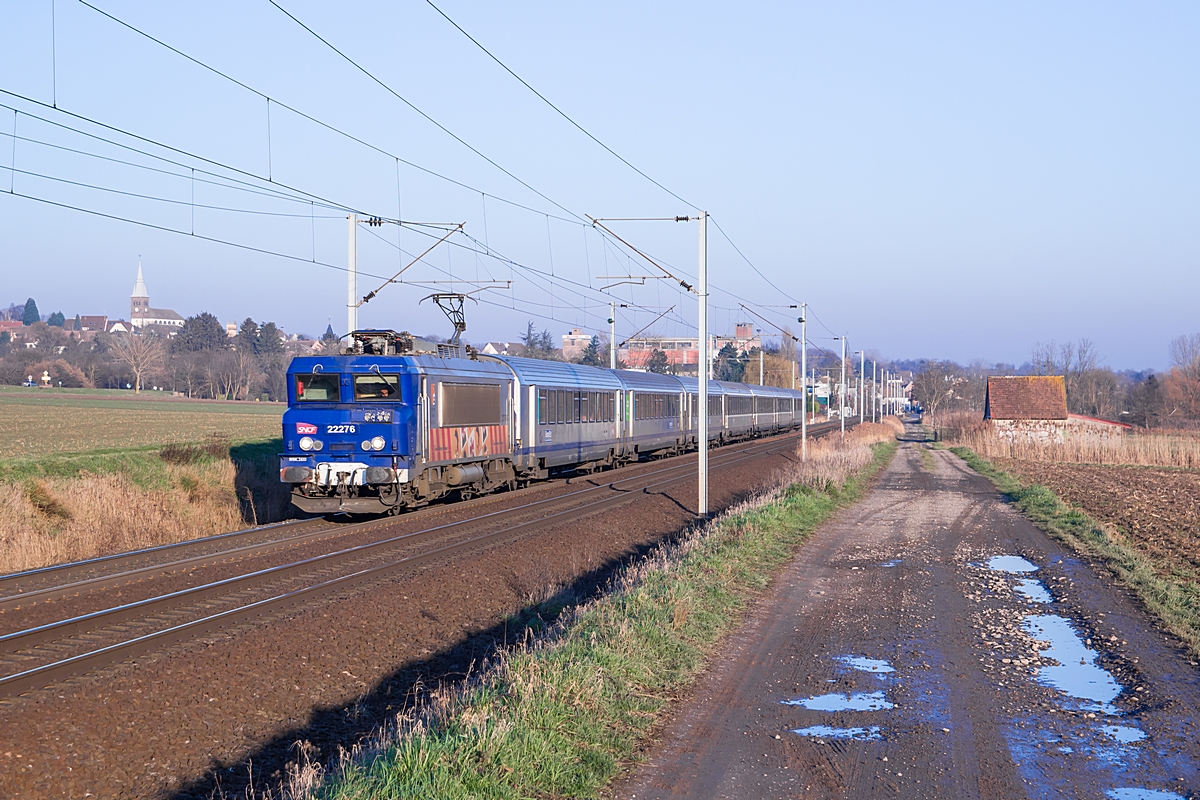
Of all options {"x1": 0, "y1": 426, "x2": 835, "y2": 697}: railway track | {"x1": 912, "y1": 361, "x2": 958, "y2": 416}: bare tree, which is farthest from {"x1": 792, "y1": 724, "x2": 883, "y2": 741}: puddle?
{"x1": 912, "y1": 361, "x2": 958, "y2": 416}: bare tree

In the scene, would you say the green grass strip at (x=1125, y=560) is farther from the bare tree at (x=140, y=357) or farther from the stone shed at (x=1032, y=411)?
the bare tree at (x=140, y=357)

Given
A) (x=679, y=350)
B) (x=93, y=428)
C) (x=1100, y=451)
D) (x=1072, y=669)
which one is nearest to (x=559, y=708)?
(x=1072, y=669)

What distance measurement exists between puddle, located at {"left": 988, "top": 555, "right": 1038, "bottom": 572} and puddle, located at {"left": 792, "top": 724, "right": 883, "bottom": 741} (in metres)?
8.69

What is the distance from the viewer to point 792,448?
172 ft

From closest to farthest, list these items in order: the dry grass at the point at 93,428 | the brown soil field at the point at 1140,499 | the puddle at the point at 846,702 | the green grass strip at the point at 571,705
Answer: the green grass strip at the point at 571,705, the puddle at the point at 846,702, the brown soil field at the point at 1140,499, the dry grass at the point at 93,428

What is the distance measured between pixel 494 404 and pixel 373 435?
5.34 metres

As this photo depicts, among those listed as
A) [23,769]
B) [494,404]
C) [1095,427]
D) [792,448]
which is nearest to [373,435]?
[494,404]

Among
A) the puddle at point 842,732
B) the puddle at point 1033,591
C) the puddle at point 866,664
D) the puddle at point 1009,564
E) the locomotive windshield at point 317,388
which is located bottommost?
the puddle at point 1009,564

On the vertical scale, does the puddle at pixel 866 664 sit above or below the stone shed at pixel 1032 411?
below

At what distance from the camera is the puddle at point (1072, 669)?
332 inches

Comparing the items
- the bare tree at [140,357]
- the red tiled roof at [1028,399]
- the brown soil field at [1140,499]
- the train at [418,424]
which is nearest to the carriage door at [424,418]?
the train at [418,424]

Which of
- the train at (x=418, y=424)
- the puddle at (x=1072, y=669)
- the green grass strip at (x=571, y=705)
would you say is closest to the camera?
the green grass strip at (x=571, y=705)

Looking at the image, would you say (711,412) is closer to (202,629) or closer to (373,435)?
(373,435)

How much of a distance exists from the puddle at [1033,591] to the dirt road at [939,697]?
4cm
